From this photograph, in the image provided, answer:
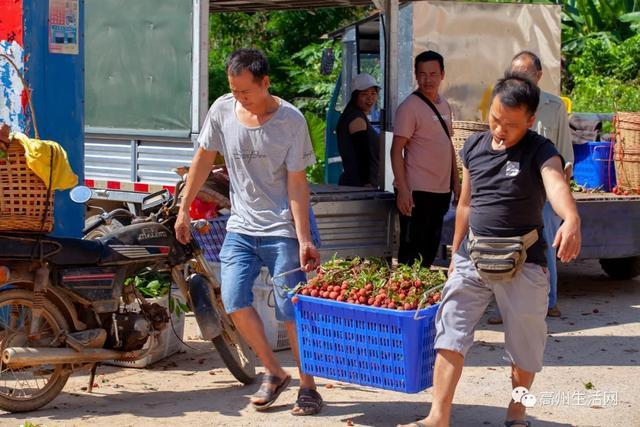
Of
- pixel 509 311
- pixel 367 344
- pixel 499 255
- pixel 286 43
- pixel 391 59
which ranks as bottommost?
pixel 367 344

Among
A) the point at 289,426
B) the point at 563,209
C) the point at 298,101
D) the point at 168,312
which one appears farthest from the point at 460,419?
the point at 298,101

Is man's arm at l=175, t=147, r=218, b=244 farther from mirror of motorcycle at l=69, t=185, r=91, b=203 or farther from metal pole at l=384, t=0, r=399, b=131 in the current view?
metal pole at l=384, t=0, r=399, b=131

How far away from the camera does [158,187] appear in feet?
32.6

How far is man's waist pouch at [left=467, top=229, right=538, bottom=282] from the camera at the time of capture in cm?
507

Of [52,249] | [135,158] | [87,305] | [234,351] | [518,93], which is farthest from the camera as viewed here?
[135,158]

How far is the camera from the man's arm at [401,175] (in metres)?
8.13

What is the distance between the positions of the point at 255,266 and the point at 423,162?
2456 millimetres

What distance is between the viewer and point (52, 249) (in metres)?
5.97

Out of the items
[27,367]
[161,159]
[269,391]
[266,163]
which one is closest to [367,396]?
[269,391]

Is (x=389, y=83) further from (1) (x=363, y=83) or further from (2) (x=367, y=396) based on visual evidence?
(2) (x=367, y=396)

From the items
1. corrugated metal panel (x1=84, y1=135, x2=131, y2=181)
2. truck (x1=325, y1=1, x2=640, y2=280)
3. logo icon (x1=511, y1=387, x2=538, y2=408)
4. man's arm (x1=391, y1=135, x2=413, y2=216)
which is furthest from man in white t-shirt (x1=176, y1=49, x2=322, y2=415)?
truck (x1=325, y1=1, x2=640, y2=280)

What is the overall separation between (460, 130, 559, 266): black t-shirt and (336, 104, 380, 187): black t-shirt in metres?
4.60

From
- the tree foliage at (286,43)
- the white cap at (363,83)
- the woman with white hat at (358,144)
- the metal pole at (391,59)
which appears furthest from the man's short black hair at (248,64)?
the tree foliage at (286,43)

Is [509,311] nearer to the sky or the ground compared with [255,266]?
nearer to the ground
